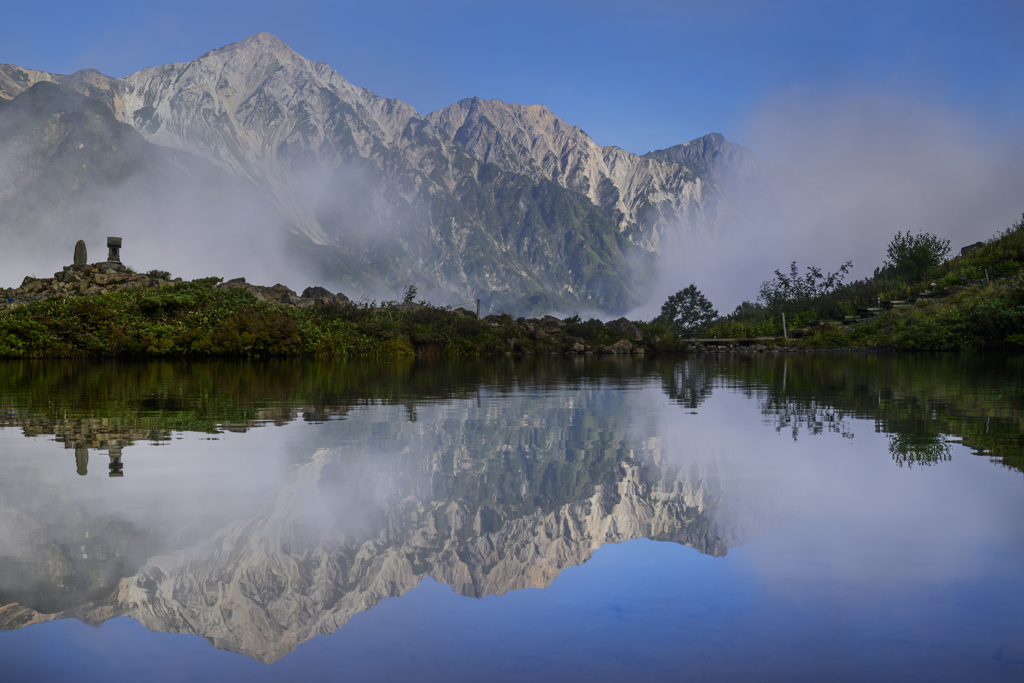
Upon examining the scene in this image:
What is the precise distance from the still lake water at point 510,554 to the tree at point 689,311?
41532mm

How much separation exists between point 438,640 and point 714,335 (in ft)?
144

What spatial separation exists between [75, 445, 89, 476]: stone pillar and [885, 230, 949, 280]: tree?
158ft

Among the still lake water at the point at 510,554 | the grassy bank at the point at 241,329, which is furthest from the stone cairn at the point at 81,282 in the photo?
the still lake water at the point at 510,554

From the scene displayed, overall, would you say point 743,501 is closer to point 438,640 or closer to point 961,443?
point 438,640

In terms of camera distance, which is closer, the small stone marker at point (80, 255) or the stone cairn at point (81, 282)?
the stone cairn at point (81, 282)

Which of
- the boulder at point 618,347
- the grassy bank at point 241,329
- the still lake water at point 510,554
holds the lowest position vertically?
the still lake water at point 510,554

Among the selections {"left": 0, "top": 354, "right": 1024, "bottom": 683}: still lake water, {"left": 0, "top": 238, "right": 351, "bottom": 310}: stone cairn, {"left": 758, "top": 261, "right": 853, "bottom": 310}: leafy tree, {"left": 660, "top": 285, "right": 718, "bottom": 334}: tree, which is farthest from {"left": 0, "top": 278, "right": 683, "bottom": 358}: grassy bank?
{"left": 758, "top": 261, "right": 853, "bottom": 310}: leafy tree

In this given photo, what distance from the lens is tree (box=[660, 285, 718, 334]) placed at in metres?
48.0

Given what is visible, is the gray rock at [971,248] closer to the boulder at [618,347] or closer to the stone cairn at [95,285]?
the boulder at [618,347]

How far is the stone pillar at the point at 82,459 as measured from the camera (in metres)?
5.05

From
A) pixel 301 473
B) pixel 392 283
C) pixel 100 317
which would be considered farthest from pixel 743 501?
→ pixel 392 283

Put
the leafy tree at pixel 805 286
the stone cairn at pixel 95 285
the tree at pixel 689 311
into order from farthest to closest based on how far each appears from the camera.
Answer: the tree at pixel 689 311 → the leafy tree at pixel 805 286 → the stone cairn at pixel 95 285

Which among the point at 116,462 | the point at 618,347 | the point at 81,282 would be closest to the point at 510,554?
the point at 116,462

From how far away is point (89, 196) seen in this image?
6127 inches
